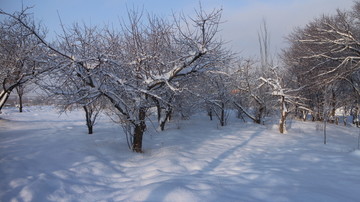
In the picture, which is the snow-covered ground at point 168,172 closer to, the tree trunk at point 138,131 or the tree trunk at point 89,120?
the tree trunk at point 138,131

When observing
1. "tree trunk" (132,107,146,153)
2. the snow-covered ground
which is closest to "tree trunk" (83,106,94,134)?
the snow-covered ground

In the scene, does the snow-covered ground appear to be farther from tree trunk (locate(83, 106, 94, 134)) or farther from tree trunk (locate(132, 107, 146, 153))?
tree trunk (locate(83, 106, 94, 134))

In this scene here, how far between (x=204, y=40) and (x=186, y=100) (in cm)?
531

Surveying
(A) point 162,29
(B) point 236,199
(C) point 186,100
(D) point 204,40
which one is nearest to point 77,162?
(B) point 236,199

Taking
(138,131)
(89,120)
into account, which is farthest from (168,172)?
(89,120)

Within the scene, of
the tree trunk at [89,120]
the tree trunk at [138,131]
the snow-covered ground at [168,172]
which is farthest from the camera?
the tree trunk at [89,120]

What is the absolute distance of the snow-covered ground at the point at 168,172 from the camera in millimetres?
3334

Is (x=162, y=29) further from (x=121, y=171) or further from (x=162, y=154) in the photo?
(x=121, y=171)

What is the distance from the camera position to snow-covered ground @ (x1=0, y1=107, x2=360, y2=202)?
3.33 metres

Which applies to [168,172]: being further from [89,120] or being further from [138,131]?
[89,120]

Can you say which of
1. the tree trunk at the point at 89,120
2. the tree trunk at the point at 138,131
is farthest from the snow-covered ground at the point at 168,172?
the tree trunk at the point at 89,120

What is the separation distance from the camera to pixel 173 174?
4680 millimetres

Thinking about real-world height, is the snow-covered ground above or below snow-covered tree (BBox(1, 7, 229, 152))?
below

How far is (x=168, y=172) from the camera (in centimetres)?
487
